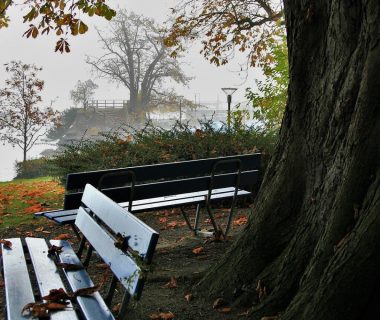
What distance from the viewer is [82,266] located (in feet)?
9.77

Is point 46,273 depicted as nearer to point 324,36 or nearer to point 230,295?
point 230,295

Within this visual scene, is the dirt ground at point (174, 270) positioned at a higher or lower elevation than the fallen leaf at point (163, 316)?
lower

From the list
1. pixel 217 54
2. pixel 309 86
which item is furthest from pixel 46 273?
pixel 217 54

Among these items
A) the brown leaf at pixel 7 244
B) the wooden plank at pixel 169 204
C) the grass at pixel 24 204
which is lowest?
the grass at pixel 24 204

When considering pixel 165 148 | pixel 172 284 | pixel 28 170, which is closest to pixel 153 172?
pixel 172 284

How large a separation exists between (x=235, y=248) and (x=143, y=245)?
3.85 ft

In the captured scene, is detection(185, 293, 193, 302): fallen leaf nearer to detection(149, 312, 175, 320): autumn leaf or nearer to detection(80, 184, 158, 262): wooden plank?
detection(149, 312, 175, 320): autumn leaf

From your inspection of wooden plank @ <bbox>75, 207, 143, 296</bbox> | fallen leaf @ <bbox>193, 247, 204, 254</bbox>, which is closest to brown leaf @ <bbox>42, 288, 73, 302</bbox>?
wooden plank @ <bbox>75, 207, 143, 296</bbox>

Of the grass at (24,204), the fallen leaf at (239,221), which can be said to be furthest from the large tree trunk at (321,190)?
the grass at (24,204)

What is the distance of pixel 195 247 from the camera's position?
4.64 meters

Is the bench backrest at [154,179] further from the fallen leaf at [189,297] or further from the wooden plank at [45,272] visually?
the fallen leaf at [189,297]

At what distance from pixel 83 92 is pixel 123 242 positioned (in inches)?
1318

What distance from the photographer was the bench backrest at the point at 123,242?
2.05 metres

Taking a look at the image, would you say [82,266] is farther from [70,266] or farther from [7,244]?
[7,244]
